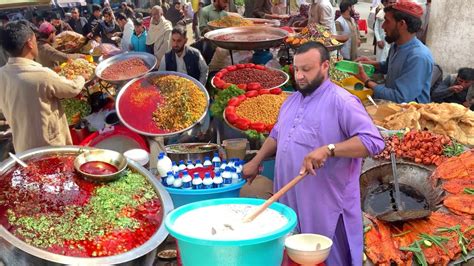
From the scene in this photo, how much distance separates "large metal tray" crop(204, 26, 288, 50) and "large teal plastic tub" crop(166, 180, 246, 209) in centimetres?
304

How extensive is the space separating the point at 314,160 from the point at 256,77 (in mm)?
3507

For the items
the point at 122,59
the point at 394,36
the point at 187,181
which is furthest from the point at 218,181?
the point at 122,59

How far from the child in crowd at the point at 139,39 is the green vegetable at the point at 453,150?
6595mm

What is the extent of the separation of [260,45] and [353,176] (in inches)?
146

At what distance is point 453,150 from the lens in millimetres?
5270

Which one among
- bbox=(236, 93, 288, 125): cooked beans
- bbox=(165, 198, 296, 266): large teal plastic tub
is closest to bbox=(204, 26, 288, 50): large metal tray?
bbox=(236, 93, 288, 125): cooked beans

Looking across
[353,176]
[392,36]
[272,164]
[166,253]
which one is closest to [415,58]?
[392,36]

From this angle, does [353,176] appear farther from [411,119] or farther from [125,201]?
[411,119]

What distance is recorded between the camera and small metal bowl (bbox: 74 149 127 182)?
11.8 feet

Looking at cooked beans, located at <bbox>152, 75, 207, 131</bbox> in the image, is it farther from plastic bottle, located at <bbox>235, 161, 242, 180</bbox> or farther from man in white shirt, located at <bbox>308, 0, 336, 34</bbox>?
man in white shirt, located at <bbox>308, 0, 336, 34</bbox>

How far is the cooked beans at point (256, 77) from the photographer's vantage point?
5.99 metres

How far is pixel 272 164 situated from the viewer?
4746 mm

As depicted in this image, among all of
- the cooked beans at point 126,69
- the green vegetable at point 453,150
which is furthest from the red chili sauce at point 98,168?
the green vegetable at point 453,150

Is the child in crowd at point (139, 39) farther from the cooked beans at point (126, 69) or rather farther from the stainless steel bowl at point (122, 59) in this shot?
the cooked beans at point (126, 69)
